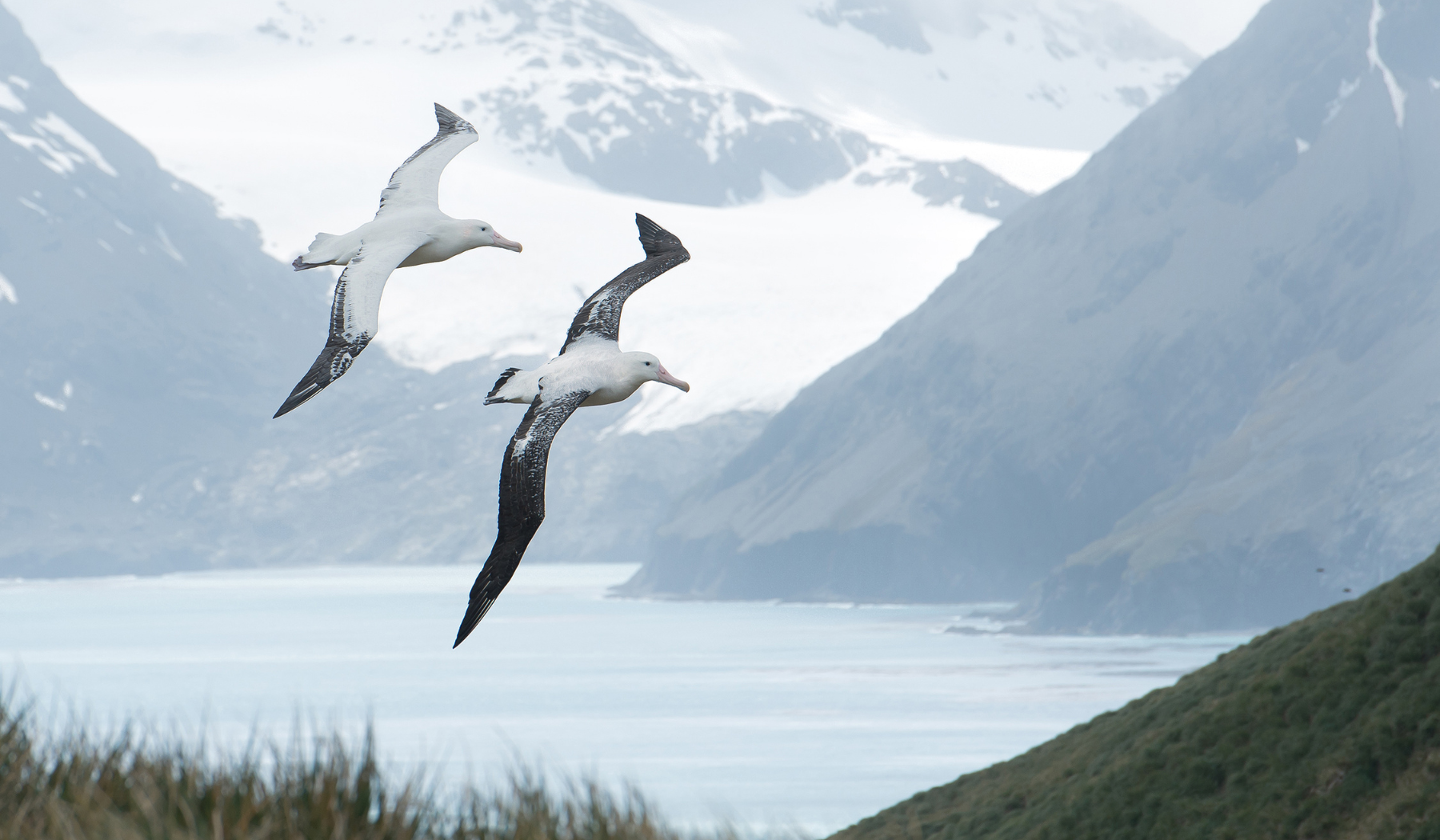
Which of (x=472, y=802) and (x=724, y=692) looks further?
(x=724, y=692)

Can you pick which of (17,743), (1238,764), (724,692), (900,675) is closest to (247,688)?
(724,692)

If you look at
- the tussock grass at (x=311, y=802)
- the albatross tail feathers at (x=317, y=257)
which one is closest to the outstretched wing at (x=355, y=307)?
the albatross tail feathers at (x=317, y=257)

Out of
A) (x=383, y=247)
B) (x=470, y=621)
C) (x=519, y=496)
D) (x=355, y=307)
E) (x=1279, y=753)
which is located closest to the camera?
(x=470, y=621)

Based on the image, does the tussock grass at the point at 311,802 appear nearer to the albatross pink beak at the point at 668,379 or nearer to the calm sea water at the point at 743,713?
the albatross pink beak at the point at 668,379

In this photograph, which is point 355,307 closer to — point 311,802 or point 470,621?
point 470,621

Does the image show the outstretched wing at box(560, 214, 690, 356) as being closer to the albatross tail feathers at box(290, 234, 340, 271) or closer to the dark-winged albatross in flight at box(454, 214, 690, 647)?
the dark-winged albatross in flight at box(454, 214, 690, 647)

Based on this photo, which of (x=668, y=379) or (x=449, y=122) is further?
(x=449, y=122)

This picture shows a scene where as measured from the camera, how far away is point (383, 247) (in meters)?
10.3

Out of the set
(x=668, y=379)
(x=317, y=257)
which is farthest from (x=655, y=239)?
(x=317, y=257)

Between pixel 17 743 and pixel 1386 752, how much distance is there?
1296 inches

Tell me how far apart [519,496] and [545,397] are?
0.98 metres

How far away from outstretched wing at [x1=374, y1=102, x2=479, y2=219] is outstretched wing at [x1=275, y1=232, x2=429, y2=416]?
0.91 m

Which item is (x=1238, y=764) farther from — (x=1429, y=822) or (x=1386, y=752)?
(x=1429, y=822)

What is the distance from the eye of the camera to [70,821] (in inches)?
328
